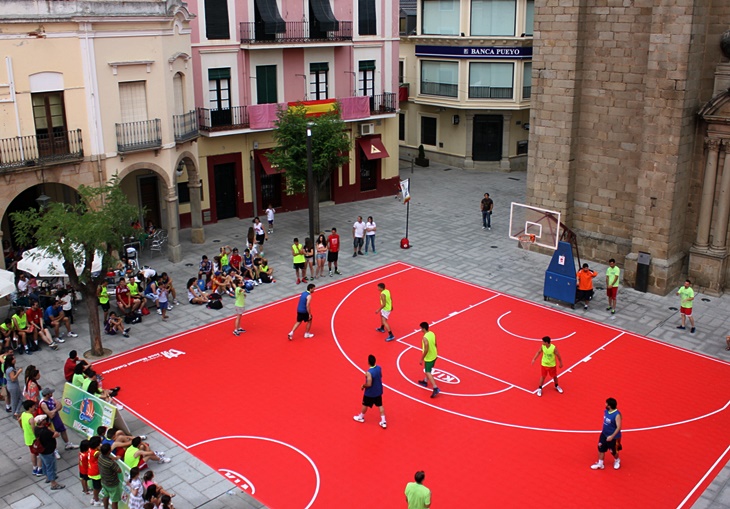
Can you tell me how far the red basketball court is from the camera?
53.7 feet

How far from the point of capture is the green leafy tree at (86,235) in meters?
20.4

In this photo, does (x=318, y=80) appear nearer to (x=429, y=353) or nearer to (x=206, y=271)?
(x=206, y=271)

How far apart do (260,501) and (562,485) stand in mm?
6384

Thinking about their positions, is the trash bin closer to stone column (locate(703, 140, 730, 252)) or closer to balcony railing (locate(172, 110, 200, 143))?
stone column (locate(703, 140, 730, 252))

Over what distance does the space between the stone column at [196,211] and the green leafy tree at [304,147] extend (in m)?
3.56

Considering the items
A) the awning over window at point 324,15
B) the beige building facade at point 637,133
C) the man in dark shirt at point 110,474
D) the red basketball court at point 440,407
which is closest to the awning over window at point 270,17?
the awning over window at point 324,15

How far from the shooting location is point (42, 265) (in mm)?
23578

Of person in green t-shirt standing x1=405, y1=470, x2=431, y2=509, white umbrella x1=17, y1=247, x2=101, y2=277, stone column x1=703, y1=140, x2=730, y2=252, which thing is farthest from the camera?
stone column x1=703, y1=140, x2=730, y2=252

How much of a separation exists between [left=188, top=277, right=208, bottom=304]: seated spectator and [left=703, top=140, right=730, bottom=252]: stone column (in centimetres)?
1791

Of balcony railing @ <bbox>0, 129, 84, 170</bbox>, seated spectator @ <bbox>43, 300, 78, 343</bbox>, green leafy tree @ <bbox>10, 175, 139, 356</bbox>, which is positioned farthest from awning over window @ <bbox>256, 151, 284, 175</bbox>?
seated spectator @ <bbox>43, 300, 78, 343</bbox>

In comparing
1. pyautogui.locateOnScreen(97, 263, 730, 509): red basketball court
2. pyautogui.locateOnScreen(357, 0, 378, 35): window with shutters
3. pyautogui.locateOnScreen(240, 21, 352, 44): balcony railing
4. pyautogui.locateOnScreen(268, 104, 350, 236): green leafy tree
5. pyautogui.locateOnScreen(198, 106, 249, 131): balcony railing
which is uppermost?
pyautogui.locateOnScreen(357, 0, 378, 35): window with shutters

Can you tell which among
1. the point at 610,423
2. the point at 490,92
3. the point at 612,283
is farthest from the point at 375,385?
the point at 490,92

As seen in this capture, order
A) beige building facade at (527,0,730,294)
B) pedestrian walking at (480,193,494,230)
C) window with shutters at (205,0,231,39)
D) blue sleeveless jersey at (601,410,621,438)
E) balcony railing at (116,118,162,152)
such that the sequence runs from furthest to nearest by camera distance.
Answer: pedestrian walking at (480,193,494,230) → window with shutters at (205,0,231,39) → balcony railing at (116,118,162,152) → beige building facade at (527,0,730,294) → blue sleeveless jersey at (601,410,621,438)

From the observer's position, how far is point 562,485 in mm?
16297
